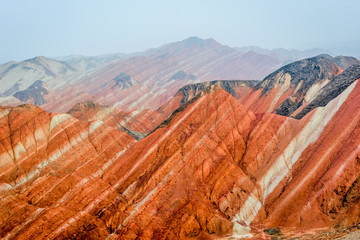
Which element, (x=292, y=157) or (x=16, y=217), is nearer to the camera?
(x=16, y=217)

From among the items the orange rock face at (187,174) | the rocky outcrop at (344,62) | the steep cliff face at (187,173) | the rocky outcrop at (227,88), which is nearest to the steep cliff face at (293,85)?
the rocky outcrop at (227,88)

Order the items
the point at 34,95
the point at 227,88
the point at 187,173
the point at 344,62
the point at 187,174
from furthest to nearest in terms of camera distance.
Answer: the point at 34,95 < the point at 344,62 < the point at 227,88 < the point at 187,173 < the point at 187,174

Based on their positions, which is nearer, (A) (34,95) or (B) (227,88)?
(B) (227,88)

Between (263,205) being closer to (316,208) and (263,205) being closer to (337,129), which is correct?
(316,208)

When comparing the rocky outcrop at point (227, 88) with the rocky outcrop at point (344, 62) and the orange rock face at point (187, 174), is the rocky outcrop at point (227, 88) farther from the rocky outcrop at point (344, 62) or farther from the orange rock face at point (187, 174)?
the orange rock face at point (187, 174)

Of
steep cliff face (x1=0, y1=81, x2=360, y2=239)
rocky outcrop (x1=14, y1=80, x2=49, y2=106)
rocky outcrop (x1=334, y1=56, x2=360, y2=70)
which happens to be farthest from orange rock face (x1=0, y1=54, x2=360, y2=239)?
rocky outcrop (x1=14, y1=80, x2=49, y2=106)

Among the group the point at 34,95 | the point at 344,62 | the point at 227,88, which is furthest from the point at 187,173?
the point at 34,95

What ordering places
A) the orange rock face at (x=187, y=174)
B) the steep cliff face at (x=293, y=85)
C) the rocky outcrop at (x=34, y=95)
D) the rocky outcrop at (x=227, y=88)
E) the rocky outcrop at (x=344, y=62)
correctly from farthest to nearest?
the rocky outcrop at (x=34, y=95) < the rocky outcrop at (x=344, y=62) < the rocky outcrop at (x=227, y=88) < the steep cliff face at (x=293, y=85) < the orange rock face at (x=187, y=174)

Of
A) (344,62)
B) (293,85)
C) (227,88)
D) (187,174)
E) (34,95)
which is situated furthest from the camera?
(34,95)

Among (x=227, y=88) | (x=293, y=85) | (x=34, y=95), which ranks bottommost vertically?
(x=34, y=95)

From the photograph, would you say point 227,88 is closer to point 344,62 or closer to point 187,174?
point 344,62

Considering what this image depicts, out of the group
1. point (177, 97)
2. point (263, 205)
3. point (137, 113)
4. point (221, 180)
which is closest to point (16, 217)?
point (221, 180)
